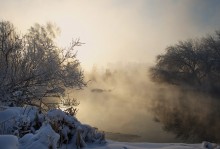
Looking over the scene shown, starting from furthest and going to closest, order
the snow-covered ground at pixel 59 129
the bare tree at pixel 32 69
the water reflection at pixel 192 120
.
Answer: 1. the water reflection at pixel 192 120
2. the bare tree at pixel 32 69
3. the snow-covered ground at pixel 59 129

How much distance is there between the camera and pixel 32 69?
12.6 meters

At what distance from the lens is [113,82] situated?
231 feet

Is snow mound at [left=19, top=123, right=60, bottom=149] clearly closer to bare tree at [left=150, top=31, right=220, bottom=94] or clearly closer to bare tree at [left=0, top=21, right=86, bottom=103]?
bare tree at [left=0, top=21, right=86, bottom=103]

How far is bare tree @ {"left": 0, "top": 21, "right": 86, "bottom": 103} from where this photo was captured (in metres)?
11.2

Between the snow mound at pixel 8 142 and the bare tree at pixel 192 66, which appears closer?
the snow mound at pixel 8 142

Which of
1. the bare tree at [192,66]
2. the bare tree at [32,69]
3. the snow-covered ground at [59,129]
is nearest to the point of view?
the snow-covered ground at [59,129]

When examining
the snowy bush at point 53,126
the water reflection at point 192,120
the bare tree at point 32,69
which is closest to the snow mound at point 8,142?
the snowy bush at point 53,126

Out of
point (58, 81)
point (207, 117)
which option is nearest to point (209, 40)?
point (207, 117)

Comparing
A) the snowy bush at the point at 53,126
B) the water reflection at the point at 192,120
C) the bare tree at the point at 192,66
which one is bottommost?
the snowy bush at the point at 53,126

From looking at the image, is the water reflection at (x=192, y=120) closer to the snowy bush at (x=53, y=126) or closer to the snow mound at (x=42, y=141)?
the snowy bush at (x=53, y=126)

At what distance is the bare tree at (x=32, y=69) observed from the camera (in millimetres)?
11224

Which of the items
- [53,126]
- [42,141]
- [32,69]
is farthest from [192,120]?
[42,141]

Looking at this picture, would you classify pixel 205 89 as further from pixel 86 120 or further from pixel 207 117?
pixel 86 120

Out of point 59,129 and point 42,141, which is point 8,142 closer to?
point 42,141
